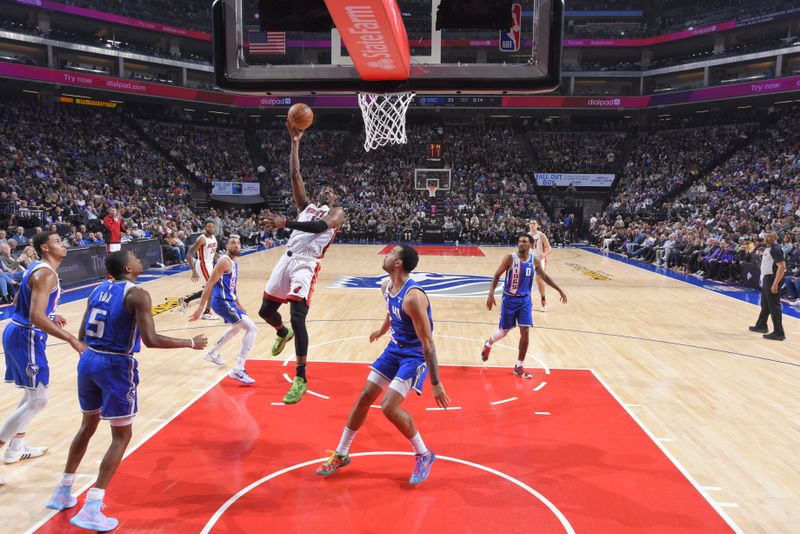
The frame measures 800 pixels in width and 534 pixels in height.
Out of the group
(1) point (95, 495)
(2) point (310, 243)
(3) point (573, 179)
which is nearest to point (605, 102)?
(3) point (573, 179)

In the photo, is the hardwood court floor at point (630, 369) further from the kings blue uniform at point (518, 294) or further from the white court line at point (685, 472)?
the kings blue uniform at point (518, 294)

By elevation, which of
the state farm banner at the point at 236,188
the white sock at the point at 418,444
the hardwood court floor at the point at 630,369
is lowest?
the hardwood court floor at the point at 630,369

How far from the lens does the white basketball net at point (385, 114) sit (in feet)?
27.4

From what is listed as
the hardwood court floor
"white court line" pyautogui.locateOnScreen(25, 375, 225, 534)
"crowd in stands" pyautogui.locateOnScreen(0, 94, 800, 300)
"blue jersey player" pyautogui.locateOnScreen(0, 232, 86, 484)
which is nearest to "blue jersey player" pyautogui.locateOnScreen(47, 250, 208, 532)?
"white court line" pyautogui.locateOnScreen(25, 375, 225, 534)

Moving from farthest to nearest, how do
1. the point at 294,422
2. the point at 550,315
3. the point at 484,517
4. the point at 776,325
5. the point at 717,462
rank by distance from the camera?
the point at 550,315 < the point at 776,325 < the point at 294,422 < the point at 717,462 < the point at 484,517

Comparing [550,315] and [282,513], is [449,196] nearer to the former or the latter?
[550,315]

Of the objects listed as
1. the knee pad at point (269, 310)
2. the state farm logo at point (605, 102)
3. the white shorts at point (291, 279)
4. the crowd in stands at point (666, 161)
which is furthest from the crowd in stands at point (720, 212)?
the knee pad at point (269, 310)

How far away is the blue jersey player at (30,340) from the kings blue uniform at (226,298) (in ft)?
7.56

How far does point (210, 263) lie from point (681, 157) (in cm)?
3039

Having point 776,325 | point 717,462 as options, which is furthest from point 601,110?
point 717,462

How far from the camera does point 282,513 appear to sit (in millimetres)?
3797

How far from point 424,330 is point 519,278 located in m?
3.16

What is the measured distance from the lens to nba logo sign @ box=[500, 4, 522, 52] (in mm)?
6270

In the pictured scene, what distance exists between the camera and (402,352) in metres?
4.36
